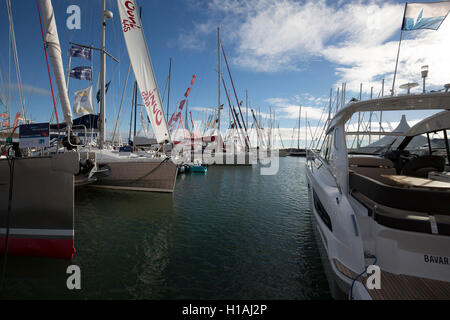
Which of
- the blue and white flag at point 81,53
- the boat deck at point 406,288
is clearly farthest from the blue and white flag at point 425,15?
the blue and white flag at point 81,53

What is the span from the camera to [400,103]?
3.83 meters

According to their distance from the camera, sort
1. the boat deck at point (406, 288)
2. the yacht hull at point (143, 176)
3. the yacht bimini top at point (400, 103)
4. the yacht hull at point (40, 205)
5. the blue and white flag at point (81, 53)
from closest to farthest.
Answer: the boat deck at point (406, 288)
the yacht bimini top at point (400, 103)
the yacht hull at point (40, 205)
the yacht hull at point (143, 176)
the blue and white flag at point (81, 53)

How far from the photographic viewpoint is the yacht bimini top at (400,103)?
339cm

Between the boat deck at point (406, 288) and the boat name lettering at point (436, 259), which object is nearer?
the boat deck at point (406, 288)

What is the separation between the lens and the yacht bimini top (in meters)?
3.39

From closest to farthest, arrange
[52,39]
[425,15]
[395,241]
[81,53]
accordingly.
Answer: [395,241] < [52,39] < [425,15] < [81,53]

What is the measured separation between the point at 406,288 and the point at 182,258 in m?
4.13

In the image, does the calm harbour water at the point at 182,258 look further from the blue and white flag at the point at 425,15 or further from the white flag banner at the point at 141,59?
the blue and white flag at the point at 425,15

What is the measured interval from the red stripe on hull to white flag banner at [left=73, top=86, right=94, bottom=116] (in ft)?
41.1

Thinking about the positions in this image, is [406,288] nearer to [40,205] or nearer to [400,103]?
[400,103]

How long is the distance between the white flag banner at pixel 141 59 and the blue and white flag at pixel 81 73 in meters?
5.79

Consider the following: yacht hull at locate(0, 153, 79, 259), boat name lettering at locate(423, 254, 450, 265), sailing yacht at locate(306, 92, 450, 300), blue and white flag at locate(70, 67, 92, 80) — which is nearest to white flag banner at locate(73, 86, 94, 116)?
blue and white flag at locate(70, 67, 92, 80)

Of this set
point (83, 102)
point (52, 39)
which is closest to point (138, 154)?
point (83, 102)
